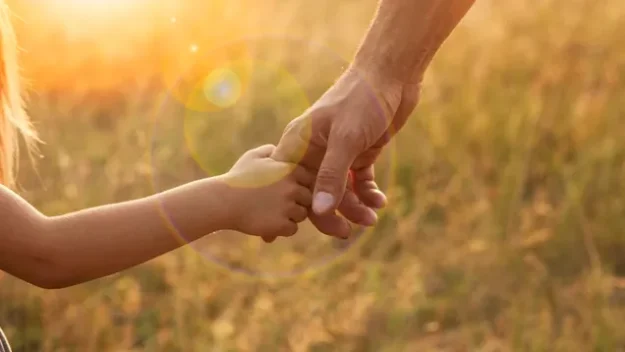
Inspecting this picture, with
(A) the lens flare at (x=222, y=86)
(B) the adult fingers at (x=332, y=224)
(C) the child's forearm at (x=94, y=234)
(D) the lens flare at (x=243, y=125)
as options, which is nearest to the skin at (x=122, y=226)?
(C) the child's forearm at (x=94, y=234)

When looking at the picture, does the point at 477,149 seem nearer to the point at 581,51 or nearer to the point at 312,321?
the point at 581,51

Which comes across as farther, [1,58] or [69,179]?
[69,179]

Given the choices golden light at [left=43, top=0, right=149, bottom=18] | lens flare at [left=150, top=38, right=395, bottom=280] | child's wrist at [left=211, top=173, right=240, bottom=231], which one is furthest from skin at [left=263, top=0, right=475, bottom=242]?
golden light at [left=43, top=0, right=149, bottom=18]

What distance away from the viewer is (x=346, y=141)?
1732mm

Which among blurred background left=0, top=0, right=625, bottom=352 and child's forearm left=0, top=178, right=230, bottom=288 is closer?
child's forearm left=0, top=178, right=230, bottom=288

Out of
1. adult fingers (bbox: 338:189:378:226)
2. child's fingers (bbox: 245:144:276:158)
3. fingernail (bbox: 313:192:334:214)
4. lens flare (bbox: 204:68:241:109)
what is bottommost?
lens flare (bbox: 204:68:241:109)

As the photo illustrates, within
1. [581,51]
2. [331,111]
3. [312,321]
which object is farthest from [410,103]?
[581,51]

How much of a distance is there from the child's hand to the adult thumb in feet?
0.16

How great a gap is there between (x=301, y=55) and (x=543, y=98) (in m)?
1.31

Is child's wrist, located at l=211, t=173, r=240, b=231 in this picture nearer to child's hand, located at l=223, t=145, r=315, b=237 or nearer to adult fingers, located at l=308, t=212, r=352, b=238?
child's hand, located at l=223, t=145, r=315, b=237

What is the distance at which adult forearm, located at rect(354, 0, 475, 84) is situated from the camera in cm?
184

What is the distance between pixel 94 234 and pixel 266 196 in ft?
1.09

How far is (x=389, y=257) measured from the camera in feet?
10.0

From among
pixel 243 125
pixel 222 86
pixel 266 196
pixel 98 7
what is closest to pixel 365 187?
pixel 266 196
